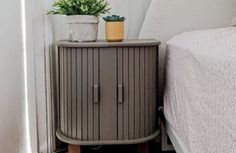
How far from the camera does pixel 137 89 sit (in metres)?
1.27

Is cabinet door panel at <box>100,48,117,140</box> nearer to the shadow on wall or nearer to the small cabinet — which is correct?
the small cabinet

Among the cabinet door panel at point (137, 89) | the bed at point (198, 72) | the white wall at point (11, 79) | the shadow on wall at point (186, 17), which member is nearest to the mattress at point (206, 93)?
the bed at point (198, 72)

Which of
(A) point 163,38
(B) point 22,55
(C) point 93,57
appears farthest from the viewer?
(A) point 163,38

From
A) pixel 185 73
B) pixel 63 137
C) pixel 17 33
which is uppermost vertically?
pixel 17 33

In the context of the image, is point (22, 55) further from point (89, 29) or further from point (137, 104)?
point (137, 104)

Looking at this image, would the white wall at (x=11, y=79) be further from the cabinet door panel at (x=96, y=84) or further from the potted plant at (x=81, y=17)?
the cabinet door panel at (x=96, y=84)

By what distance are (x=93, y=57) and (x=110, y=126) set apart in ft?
1.08

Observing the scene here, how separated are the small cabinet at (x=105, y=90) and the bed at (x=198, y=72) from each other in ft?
0.48

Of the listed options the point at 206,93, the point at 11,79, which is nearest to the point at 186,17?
→ the point at 206,93

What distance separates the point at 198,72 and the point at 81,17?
68 cm

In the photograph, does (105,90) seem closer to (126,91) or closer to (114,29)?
(126,91)

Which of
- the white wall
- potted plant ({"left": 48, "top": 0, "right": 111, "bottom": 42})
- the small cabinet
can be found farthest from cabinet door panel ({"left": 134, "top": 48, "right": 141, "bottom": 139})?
the white wall

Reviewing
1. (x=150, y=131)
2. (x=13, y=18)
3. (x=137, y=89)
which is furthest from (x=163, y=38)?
(x=13, y=18)

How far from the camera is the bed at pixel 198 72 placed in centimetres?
65
